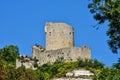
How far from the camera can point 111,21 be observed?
31.5 metres

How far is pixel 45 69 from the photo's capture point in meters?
78.1

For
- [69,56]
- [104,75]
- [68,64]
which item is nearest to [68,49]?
[69,56]

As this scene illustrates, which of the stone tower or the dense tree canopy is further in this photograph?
the stone tower

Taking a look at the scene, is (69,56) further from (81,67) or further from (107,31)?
(107,31)

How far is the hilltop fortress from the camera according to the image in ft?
273

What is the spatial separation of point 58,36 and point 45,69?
10883 mm

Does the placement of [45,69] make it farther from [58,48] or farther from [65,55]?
[58,48]

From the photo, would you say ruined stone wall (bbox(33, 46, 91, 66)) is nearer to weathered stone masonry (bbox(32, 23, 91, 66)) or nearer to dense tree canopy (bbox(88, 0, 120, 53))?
weathered stone masonry (bbox(32, 23, 91, 66))

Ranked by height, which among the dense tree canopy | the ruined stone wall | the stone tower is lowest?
the dense tree canopy

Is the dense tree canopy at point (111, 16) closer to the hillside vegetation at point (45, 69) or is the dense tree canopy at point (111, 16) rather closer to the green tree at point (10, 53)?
the hillside vegetation at point (45, 69)

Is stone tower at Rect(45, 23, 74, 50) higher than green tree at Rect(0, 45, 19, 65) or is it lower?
higher

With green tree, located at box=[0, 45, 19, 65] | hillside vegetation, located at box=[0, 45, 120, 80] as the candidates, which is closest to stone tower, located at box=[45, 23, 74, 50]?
green tree, located at box=[0, 45, 19, 65]

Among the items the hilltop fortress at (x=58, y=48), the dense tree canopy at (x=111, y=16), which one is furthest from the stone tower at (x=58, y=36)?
the dense tree canopy at (x=111, y=16)

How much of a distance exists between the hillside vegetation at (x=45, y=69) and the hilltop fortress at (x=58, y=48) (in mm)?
1868
